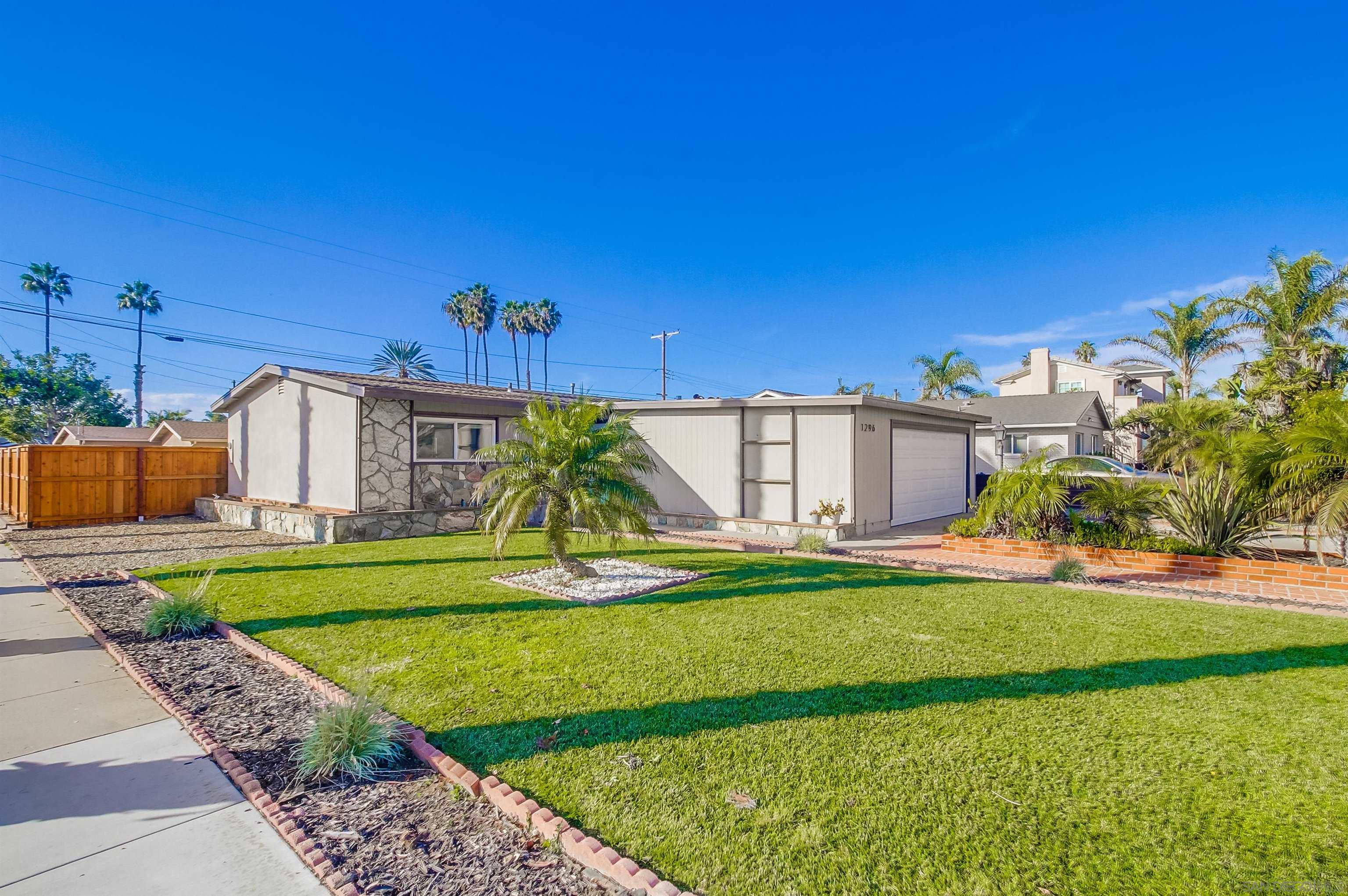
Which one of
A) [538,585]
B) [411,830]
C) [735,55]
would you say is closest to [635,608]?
[538,585]

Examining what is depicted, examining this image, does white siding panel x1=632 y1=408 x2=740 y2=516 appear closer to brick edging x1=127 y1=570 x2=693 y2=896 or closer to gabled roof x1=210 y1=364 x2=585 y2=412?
gabled roof x1=210 y1=364 x2=585 y2=412

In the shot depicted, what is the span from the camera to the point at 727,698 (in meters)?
3.90

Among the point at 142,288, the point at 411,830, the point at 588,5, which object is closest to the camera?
the point at 411,830

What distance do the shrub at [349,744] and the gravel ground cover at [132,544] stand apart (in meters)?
7.84

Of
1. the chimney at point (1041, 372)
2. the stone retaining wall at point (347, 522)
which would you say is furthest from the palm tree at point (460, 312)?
the chimney at point (1041, 372)

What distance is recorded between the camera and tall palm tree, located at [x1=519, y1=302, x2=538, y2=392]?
50.6m

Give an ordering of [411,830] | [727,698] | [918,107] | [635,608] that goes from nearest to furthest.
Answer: [411,830], [727,698], [635,608], [918,107]

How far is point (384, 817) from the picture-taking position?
9.02 feet

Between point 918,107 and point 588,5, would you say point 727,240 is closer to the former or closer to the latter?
point 918,107

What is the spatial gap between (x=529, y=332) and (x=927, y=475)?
141ft

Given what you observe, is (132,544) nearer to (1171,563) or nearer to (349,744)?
(349,744)

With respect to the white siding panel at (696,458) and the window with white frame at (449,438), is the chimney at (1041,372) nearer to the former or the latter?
the white siding panel at (696,458)

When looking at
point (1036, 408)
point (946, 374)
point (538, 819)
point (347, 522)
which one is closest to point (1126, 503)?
point (538, 819)

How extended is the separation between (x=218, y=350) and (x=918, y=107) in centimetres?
2873
